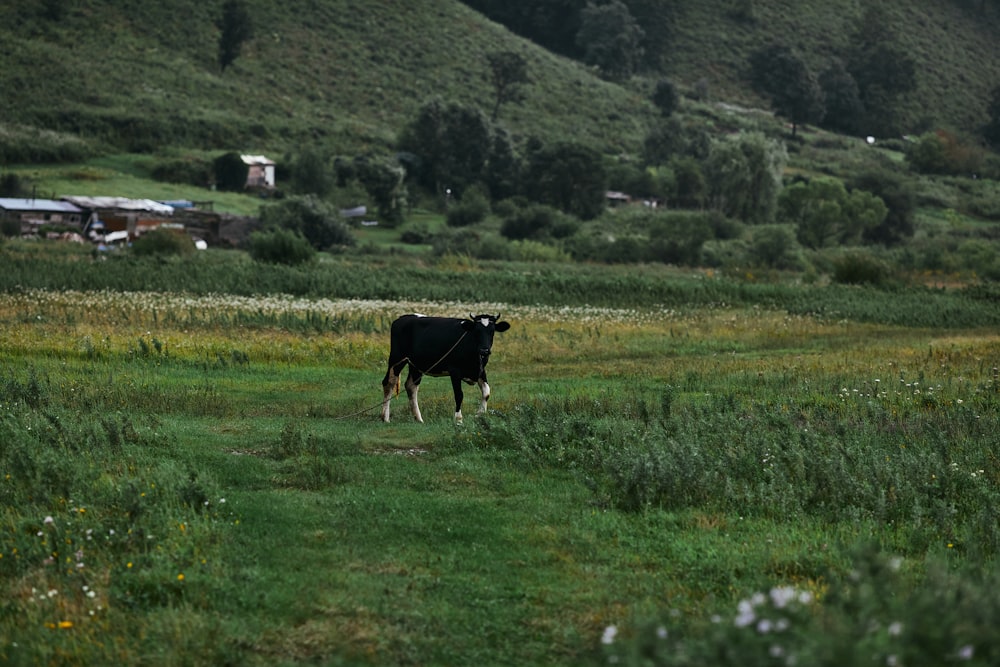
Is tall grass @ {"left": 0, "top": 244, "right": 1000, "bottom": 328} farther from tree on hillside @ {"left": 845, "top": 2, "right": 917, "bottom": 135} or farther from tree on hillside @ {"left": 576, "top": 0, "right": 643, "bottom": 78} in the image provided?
tree on hillside @ {"left": 845, "top": 2, "right": 917, "bottom": 135}

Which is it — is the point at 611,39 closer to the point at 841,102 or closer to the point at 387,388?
the point at 841,102

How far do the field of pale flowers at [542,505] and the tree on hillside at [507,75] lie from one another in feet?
367

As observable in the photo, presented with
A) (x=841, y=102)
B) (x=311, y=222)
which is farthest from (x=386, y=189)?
(x=841, y=102)

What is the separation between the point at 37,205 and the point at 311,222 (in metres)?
16.7

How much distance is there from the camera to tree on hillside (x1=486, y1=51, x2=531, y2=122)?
136712mm

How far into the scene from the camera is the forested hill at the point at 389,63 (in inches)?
4345

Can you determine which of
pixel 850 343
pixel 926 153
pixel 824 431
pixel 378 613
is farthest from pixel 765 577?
pixel 926 153

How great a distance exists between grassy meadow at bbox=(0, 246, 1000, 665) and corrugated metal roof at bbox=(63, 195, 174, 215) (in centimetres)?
5247

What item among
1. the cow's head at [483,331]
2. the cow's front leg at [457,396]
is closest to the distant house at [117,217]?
the cow's front leg at [457,396]

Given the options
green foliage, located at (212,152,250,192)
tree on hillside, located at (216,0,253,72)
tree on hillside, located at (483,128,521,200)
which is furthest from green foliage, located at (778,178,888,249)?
tree on hillside, located at (216,0,253,72)

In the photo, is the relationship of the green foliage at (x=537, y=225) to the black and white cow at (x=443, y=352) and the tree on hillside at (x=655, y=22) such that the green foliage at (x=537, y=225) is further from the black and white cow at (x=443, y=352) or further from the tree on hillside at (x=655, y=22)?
the tree on hillside at (x=655, y=22)

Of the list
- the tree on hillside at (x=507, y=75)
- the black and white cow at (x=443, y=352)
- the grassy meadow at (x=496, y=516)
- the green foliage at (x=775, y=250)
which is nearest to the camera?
the grassy meadow at (x=496, y=516)

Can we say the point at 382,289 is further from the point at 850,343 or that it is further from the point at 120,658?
the point at 120,658

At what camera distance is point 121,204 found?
3145 inches
